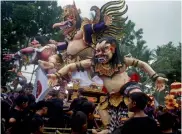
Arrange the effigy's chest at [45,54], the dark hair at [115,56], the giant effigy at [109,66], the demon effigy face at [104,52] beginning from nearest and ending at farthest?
1. the giant effigy at [109,66]
2. the demon effigy face at [104,52]
3. the dark hair at [115,56]
4. the effigy's chest at [45,54]

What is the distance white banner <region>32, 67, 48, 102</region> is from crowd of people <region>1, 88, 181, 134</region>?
46cm

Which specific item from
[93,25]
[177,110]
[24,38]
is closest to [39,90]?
[93,25]

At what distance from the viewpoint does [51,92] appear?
608 cm

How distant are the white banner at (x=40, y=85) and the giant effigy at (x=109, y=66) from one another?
1.90 feet

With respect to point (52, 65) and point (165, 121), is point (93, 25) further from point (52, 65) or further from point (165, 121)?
point (165, 121)

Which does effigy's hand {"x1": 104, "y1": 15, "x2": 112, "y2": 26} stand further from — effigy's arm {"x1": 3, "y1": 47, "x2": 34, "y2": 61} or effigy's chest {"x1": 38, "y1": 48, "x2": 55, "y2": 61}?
effigy's arm {"x1": 3, "y1": 47, "x2": 34, "y2": 61}

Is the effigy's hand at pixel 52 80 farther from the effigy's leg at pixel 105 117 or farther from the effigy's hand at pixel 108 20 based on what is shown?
the effigy's hand at pixel 108 20

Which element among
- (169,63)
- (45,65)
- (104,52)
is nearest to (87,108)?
(104,52)

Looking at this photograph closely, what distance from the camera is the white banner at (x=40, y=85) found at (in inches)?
223

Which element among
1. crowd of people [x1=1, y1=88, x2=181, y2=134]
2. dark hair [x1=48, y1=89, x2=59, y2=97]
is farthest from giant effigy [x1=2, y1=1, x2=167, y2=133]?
crowd of people [x1=1, y1=88, x2=181, y2=134]

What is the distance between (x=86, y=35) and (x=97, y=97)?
1.08 m

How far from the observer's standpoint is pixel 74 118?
3002mm

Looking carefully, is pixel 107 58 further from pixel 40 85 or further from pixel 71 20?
pixel 71 20

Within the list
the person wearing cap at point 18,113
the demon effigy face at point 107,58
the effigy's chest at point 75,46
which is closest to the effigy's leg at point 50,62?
the effigy's chest at point 75,46
